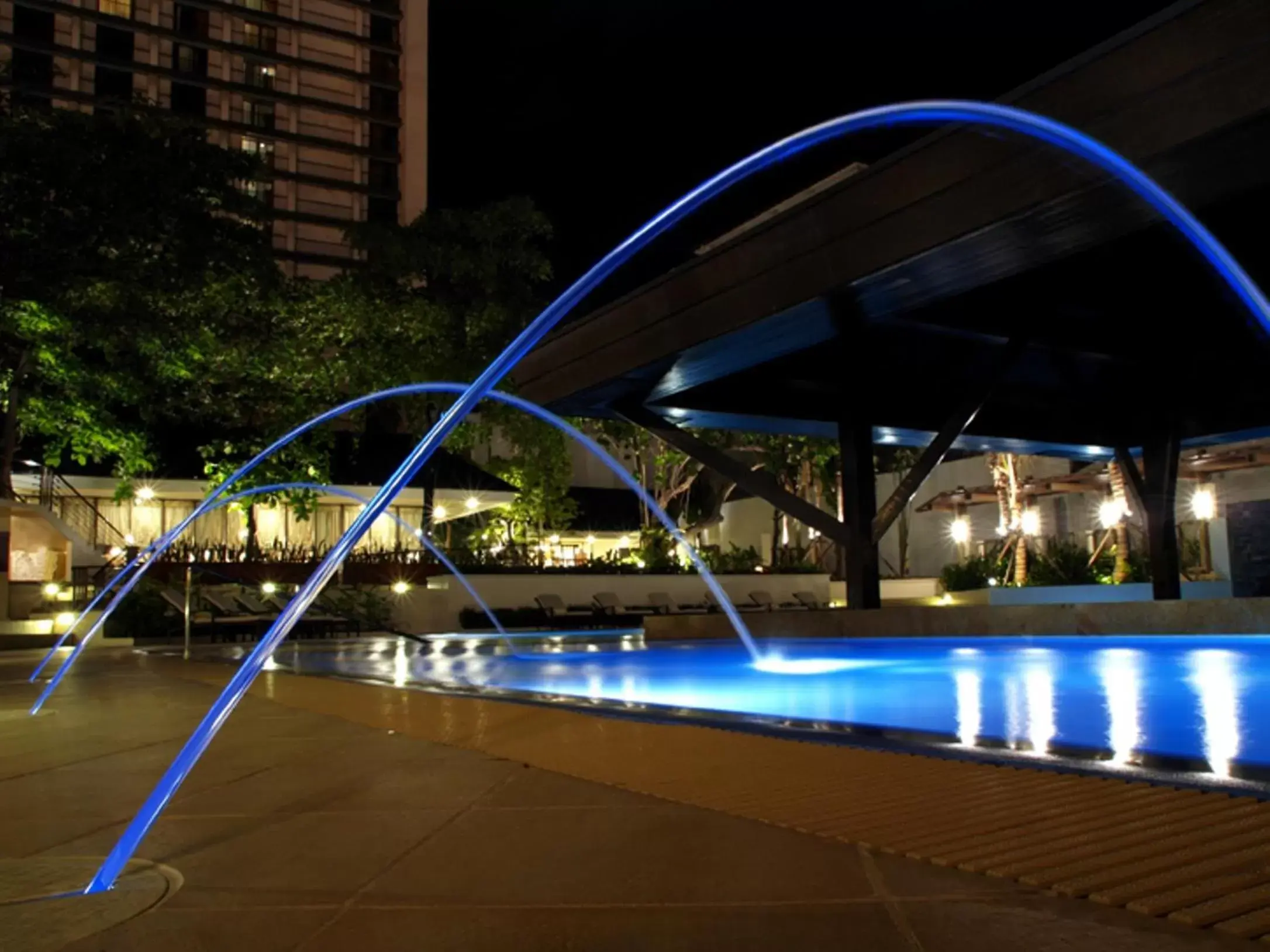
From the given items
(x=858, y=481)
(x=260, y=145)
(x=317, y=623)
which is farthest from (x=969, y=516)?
(x=260, y=145)

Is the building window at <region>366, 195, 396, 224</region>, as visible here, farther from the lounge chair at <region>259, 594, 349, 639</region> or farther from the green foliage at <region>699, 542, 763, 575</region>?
the lounge chair at <region>259, 594, 349, 639</region>

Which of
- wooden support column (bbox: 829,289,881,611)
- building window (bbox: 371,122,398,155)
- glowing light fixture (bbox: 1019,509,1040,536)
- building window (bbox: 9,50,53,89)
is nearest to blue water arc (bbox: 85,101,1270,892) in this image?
wooden support column (bbox: 829,289,881,611)

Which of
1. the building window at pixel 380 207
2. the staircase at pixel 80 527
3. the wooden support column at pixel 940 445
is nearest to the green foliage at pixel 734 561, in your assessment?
the staircase at pixel 80 527

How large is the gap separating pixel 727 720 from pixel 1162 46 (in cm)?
529

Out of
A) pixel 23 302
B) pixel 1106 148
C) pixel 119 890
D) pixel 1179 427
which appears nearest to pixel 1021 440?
pixel 1179 427

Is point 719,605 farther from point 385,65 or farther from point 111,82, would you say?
point 385,65

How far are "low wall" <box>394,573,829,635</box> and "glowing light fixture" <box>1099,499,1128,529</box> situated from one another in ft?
28.4

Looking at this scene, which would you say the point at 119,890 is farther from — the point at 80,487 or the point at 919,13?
the point at 80,487

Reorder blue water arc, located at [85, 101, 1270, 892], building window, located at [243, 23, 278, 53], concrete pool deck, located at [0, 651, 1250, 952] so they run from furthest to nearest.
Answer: building window, located at [243, 23, 278, 53]
blue water arc, located at [85, 101, 1270, 892]
concrete pool deck, located at [0, 651, 1250, 952]

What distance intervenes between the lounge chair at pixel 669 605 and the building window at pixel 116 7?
2748 inches

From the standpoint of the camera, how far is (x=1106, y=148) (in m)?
7.33

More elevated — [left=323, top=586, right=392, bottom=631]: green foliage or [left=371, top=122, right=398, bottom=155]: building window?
[left=371, top=122, right=398, bottom=155]: building window

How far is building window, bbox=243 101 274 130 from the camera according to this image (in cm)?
8275

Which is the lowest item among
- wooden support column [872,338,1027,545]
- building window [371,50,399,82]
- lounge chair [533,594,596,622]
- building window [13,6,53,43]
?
lounge chair [533,594,596,622]
